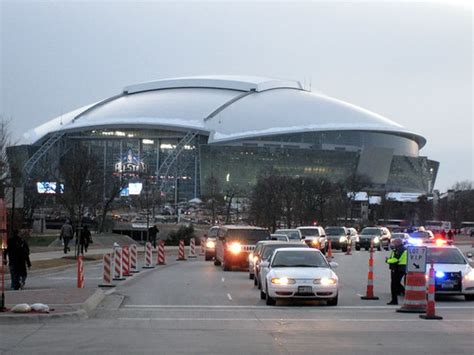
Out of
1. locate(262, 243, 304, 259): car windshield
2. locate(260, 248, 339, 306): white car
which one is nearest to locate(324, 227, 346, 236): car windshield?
locate(262, 243, 304, 259): car windshield

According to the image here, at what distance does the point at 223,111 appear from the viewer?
13450 centimetres

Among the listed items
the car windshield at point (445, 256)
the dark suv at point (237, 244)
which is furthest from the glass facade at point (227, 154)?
the car windshield at point (445, 256)

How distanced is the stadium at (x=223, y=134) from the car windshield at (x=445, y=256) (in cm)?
10616

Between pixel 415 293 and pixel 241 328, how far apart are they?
4894 millimetres

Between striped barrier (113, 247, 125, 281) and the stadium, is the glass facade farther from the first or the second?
striped barrier (113, 247, 125, 281)

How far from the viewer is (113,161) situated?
137000 millimetres

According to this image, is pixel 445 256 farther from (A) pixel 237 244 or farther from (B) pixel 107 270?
(A) pixel 237 244

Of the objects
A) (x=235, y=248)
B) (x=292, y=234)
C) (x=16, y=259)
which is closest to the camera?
(x=16, y=259)

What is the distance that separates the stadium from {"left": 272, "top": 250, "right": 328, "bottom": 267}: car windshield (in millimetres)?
107119

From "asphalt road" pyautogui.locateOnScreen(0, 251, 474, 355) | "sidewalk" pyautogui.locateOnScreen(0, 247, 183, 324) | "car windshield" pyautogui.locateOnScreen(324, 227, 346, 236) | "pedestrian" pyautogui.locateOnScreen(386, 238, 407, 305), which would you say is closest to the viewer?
"asphalt road" pyautogui.locateOnScreen(0, 251, 474, 355)

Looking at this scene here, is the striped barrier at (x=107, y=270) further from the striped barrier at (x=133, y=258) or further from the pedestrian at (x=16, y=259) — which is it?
the striped barrier at (x=133, y=258)

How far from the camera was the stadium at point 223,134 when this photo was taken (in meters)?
132

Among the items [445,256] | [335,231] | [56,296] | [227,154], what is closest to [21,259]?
[56,296]

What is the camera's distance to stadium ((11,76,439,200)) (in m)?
132
